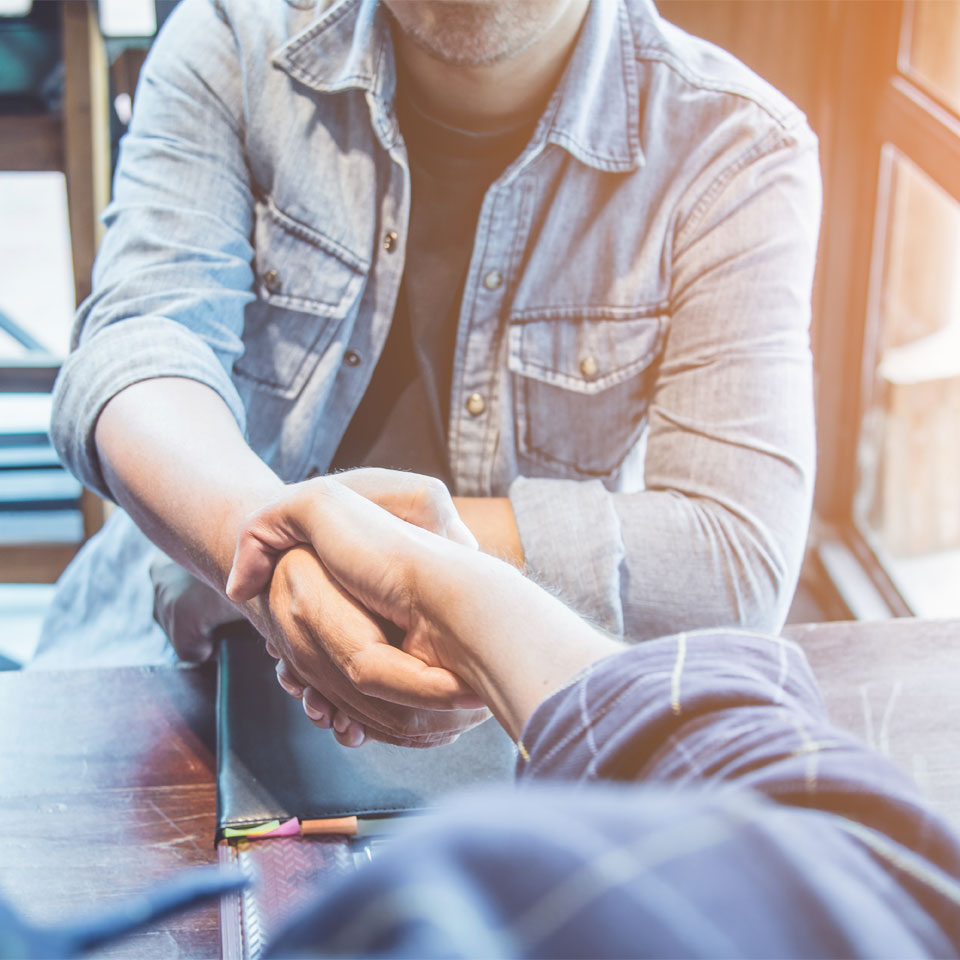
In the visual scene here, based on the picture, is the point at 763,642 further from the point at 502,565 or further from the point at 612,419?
the point at 612,419

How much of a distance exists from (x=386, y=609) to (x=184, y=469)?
261mm

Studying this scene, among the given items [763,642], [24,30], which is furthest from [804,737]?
[24,30]

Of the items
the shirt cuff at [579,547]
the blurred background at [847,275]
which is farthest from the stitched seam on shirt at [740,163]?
the blurred background at [847,275]

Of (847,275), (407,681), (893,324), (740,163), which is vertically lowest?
(893,324)

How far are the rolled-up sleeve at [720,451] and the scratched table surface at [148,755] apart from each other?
0.34ft

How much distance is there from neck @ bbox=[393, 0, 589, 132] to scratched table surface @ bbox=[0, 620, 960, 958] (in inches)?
25.4

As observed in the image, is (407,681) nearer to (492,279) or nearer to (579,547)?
(579,547)

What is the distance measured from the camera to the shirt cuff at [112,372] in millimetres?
944

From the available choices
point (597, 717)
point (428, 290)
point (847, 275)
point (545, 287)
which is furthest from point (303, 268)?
point (847, 275)

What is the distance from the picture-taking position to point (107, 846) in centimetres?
70

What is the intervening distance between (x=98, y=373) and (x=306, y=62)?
0.42 metres

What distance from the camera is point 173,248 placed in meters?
1.04

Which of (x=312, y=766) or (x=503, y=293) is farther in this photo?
(x=503, y=293)

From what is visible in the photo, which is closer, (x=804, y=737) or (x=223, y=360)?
(x=804, y=737)
